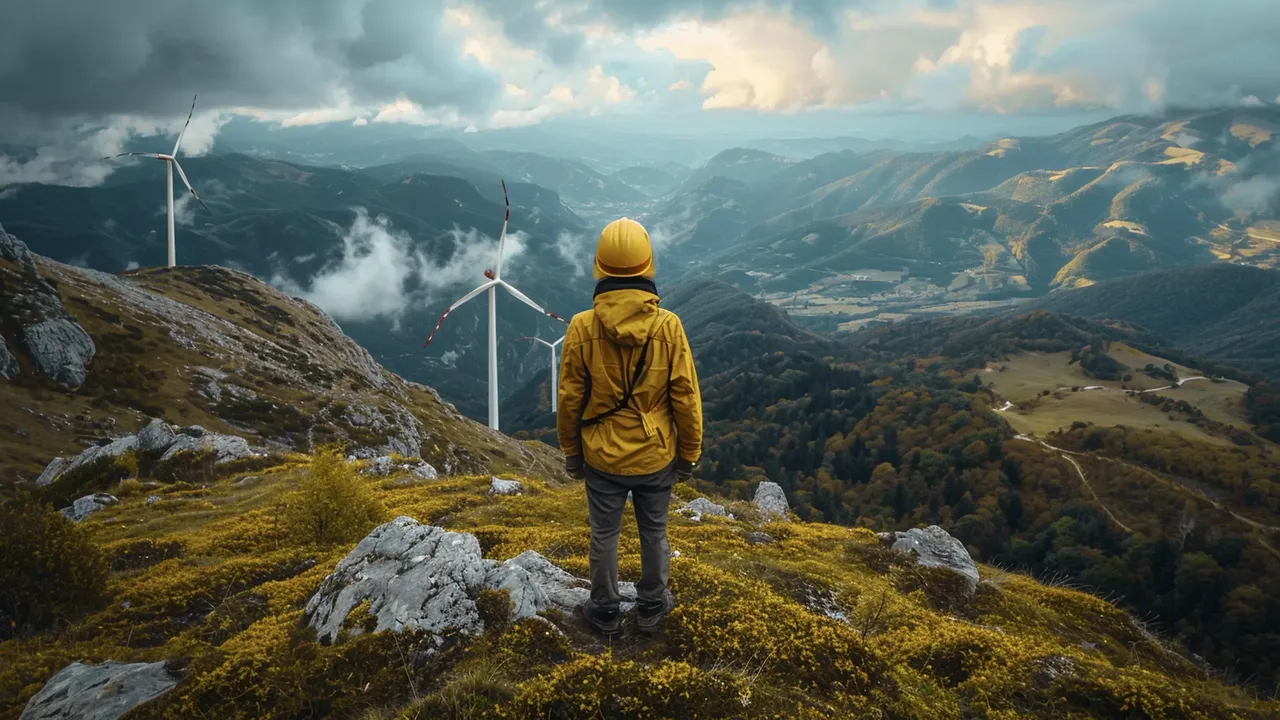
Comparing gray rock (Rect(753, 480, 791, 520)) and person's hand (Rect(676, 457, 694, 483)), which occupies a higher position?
person's hand (Rect(676, 457, 694, 483))

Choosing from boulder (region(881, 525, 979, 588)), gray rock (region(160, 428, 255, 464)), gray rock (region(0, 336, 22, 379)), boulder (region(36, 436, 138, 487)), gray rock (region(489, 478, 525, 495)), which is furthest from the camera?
gray rock (region(0, 336, 22, 379))

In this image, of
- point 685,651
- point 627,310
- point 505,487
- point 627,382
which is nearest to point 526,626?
point 685,651

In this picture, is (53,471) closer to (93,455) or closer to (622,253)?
(93,455)

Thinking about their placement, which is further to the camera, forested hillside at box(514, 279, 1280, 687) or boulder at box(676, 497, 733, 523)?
forested hillside at box(514, 279, 1280, 687)

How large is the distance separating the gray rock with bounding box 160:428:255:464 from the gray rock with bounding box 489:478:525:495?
65.6ft

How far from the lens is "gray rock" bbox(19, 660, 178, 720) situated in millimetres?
8469

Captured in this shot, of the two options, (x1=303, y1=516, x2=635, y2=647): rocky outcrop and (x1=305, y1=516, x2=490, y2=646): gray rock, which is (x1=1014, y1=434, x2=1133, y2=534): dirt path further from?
(x1=305, y1=516, x2=490, y2=646): gray rock

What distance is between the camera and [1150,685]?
895cm

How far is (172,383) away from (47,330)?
1433 centimetres

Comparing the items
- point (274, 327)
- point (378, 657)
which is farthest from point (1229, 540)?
point (274, 327)

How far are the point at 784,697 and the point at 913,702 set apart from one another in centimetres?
210

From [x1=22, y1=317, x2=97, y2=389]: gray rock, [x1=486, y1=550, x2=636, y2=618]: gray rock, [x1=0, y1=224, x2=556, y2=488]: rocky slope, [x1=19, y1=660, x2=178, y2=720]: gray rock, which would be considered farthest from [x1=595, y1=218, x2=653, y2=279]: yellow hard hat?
[x1=22, y1=317, x2=97, y2=389]: gray rock

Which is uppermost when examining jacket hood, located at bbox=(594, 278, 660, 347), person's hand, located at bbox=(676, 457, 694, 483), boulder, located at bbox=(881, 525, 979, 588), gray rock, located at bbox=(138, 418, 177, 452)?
jacket hood, located at bbox=(594, 278, 660, 347)

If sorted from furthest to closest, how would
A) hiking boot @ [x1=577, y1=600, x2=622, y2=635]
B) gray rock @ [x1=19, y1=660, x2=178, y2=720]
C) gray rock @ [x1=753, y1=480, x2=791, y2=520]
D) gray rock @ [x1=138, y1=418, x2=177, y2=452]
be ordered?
gray rock @ [x1=138, y1=418, x2=177, y2=452] → gray rock @ [x1=753, y1=480, x2=791, y2=520] → hiking boot @ [x1=577, y1=600, x2=622, y2=635] → gray rock @ [x1=19, y1=660, x2=178, y2=720]
